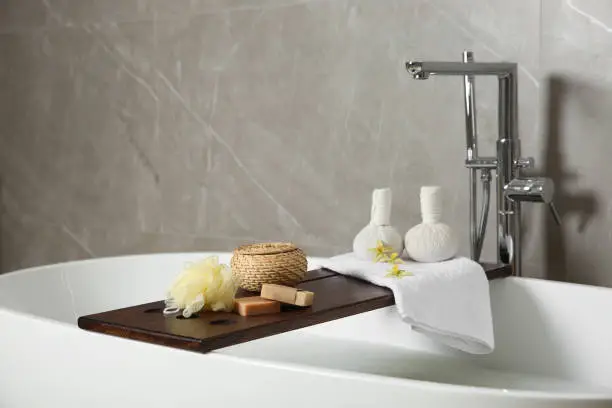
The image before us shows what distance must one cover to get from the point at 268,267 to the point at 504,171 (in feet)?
2.14

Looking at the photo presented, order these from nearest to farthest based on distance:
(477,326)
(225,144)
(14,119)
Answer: (477,326)
(225,144)
(14,119)

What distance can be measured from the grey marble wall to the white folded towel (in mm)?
400

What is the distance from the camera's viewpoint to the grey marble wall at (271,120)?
2113 mm

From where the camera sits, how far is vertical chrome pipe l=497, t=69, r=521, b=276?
2.02 metres

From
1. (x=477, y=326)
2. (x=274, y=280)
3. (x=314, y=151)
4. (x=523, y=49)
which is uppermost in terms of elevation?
(x=523, y=49)

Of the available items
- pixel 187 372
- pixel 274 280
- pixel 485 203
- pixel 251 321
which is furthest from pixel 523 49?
pixel 187 372

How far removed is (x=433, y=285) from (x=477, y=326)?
5.0 inches

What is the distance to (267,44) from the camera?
103 inches

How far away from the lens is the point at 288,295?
1.54m

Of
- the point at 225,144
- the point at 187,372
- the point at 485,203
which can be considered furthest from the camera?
Answer: the point at 225,144

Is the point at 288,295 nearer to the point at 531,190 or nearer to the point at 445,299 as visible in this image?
the point at 445,299

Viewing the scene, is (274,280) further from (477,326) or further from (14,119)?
(14,119)

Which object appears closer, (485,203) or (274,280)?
(274,280)

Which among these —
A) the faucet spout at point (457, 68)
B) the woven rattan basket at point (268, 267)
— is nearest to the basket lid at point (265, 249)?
the woven rattan basket at point (268, 267)
